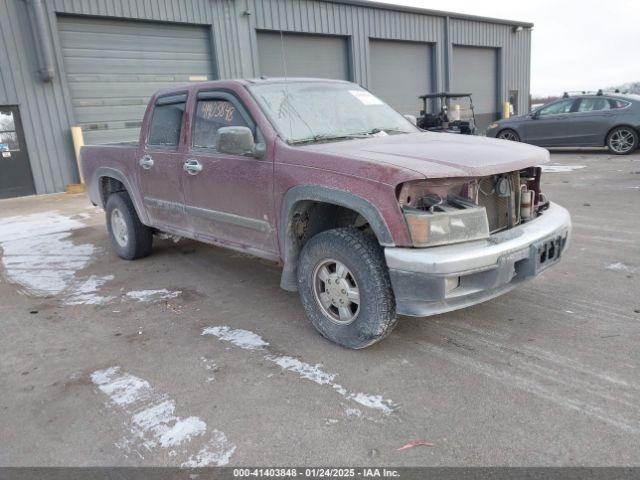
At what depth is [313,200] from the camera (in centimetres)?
346

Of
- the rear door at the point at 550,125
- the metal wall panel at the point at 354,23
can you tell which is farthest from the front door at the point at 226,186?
the rear door at the point at 550,125

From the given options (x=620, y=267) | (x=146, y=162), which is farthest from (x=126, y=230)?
(x=620, y=267)

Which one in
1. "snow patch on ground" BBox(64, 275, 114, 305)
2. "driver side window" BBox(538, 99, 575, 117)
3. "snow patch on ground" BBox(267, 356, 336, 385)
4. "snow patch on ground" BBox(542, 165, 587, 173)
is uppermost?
"driver side window" BBox(538, 99, 575, 117)

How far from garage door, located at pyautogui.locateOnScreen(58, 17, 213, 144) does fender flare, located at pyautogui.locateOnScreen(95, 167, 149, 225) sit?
542cm

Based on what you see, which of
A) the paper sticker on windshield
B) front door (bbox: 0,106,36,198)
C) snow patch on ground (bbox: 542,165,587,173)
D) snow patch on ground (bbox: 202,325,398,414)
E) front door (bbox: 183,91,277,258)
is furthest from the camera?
snow patch on ground (bbox: 542,165,587,173)

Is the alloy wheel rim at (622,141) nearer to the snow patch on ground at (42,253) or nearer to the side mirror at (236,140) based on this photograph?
the side mirror at (236,140)

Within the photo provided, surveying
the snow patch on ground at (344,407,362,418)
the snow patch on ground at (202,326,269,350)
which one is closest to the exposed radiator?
the snow patch on ground at (344,407,362,418)

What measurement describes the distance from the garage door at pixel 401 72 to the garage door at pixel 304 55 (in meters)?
1.51

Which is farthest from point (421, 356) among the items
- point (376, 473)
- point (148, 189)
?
point (148, 189)

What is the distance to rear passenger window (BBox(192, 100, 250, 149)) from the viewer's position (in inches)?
165

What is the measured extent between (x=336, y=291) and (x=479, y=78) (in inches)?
832

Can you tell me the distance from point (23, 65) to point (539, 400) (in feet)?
39.1

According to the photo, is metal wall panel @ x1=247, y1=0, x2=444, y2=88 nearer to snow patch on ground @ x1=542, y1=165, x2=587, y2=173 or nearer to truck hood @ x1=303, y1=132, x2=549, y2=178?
snow patch on ground @ x1=542, y1=165, x2=587, y2=173

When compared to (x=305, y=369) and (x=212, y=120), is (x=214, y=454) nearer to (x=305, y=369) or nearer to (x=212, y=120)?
(x=305, y=369)
